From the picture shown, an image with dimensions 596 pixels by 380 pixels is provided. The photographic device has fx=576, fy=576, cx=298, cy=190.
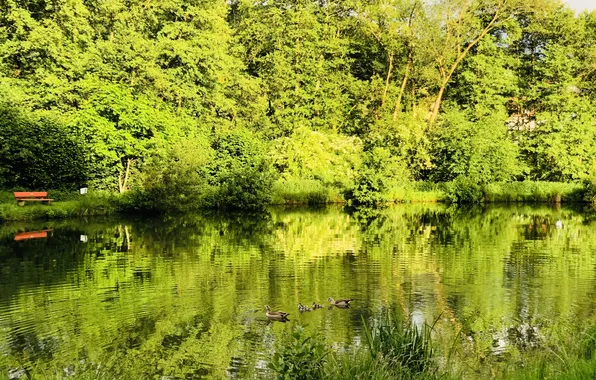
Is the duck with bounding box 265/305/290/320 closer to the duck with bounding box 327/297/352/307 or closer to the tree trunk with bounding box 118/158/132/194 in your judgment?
the duck with bounding box 327/297/352/307

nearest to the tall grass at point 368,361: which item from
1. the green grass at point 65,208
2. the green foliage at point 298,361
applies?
the green foliage at point 298,361

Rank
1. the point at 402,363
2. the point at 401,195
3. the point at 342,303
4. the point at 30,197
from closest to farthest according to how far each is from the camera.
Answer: the point at 402,363 → the point at 342,303 → the point at 30,197 → the point at 401,195

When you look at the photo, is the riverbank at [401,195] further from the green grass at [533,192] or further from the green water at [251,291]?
the green water at [251,291]

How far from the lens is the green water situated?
368 inches

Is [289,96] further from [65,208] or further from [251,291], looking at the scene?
[251,291]

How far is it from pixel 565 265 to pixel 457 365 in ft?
32.8

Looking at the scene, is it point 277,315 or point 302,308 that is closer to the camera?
point 277,315

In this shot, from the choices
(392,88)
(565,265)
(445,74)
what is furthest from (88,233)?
(445,74)

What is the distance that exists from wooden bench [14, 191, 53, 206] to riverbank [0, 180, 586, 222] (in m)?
0.75

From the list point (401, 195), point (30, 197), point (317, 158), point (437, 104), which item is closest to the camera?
point (30, 197)

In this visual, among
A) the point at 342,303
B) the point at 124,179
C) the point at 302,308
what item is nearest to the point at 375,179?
the point at 124,179

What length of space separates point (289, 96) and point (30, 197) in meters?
26.4

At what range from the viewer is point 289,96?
5122 cm

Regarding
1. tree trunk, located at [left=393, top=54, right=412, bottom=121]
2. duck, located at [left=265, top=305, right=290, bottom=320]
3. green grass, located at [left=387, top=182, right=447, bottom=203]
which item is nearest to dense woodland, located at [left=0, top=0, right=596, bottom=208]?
tree trunk, located at [left=393, top=54, right=412, bottom=121]
